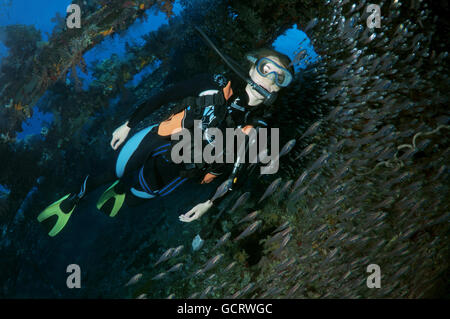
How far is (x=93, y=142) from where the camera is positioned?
5867mm

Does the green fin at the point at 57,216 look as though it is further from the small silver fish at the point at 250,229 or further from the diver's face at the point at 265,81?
the diver's face at the point at 265,81

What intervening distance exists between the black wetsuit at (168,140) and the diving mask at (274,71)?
28 centimetres

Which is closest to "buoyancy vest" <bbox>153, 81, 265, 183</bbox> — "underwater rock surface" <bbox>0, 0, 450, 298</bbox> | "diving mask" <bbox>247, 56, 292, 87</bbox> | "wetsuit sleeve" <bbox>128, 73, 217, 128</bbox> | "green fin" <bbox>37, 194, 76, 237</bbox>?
"wetsuit sleeve" <bbox>128, 73, 217, 128</bbox>

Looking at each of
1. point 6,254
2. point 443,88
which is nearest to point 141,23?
→ point 443,88

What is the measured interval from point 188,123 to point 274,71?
1.18 metres

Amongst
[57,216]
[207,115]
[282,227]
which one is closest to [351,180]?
[282,227]

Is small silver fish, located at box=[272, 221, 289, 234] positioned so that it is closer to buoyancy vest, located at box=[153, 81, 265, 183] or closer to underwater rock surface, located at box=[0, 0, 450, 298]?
underwater rock surface, located at box=[0, 0, 450, 298]

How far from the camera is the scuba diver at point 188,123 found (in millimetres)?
2604

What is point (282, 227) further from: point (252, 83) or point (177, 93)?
point (177, 93)

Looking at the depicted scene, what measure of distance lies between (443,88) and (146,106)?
4.27 metres

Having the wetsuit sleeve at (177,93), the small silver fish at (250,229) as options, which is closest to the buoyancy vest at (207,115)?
the wetsuit sleeve at (177,93)

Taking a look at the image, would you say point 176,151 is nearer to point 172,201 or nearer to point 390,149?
point 172,201

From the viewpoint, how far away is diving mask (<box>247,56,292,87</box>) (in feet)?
8.41

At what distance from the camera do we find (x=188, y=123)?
2783 mm
